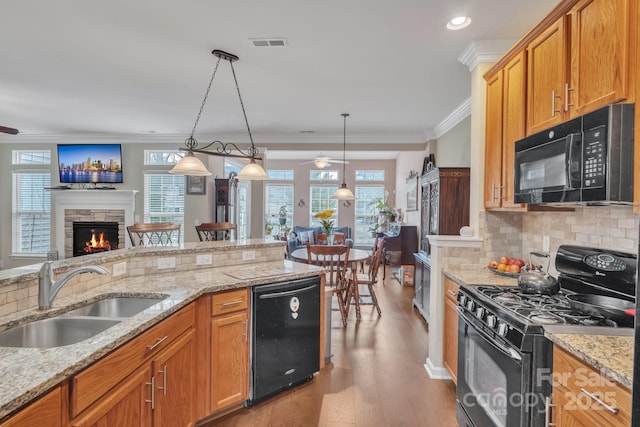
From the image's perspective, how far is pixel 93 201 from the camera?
6.16 m

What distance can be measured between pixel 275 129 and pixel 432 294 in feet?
12.9

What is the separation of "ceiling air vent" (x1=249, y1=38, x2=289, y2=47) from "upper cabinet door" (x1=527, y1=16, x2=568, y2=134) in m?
1.74

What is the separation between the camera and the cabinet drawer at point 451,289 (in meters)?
2.42

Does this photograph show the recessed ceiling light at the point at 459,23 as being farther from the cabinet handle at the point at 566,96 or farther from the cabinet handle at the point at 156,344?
the cabinet handle at the point at 156,344

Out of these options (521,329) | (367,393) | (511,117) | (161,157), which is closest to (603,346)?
(521,329)

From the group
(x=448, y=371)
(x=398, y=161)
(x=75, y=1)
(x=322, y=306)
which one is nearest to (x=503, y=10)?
(x=322, y=306)

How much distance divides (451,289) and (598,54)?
66.0 inches

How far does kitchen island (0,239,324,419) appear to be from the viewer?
983mm

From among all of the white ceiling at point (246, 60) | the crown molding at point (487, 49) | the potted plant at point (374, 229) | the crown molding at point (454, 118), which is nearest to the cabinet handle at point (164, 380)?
the white ceiling at point (246, 60)

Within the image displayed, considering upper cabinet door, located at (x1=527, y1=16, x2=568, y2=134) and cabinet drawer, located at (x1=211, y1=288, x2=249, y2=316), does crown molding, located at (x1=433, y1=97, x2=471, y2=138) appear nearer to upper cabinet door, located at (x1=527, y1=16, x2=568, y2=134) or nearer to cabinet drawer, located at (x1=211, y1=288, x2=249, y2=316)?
upper cabinet door, located at (x1=527, y1=16, x2=568, y2=134)

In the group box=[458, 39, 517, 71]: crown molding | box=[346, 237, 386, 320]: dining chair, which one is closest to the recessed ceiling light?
box=[458, 39, 517, 71]: crown molding

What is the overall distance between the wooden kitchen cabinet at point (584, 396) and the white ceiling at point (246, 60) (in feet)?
6.95

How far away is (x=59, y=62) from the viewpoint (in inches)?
123

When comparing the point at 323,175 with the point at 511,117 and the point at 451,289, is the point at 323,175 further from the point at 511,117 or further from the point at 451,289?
the point at 511,117
